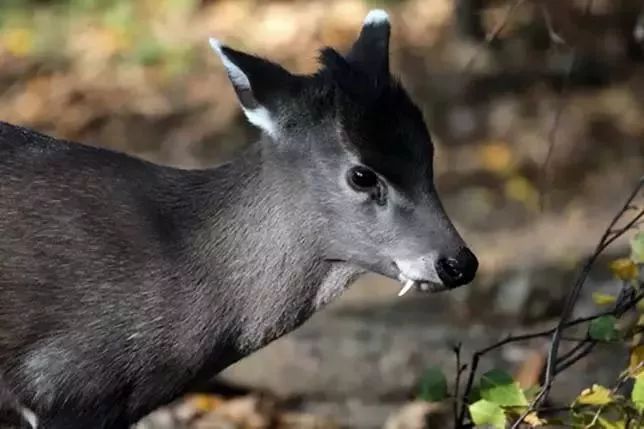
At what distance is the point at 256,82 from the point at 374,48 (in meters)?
0.43

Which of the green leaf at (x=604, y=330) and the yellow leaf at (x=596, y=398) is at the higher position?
the green leaf at (x=604, y=330)

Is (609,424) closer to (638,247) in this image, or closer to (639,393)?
(639,393)

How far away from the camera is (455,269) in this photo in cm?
349

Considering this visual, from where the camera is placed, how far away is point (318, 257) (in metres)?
3.68

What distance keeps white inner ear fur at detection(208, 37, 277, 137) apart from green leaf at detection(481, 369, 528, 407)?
0.86 m

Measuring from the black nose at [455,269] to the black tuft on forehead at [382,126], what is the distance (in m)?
0.23

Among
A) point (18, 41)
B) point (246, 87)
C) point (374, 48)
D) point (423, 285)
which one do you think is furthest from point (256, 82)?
point (18, 41)

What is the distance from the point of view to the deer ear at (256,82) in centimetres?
357

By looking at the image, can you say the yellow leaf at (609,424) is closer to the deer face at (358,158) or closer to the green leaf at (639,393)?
the green leaf at (639,393)

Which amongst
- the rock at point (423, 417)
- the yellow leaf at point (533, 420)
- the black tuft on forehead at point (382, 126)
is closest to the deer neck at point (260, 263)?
the black tuft on forehead at point (382, 126)

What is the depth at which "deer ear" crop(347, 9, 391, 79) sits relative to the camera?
12.3 ft

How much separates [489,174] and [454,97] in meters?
1.07

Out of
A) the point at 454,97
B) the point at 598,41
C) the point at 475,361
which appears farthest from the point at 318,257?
the point at 598,41

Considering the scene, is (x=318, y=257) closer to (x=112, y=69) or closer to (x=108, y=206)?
(x=108, y=206)
